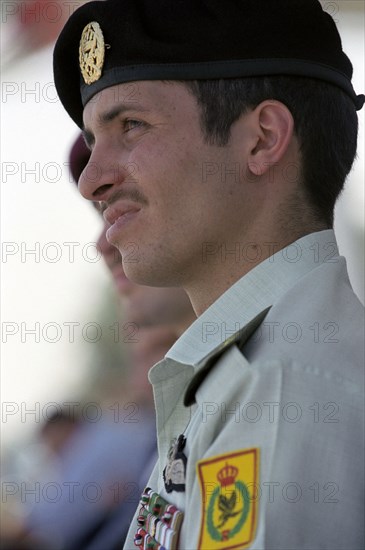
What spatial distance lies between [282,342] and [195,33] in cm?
58

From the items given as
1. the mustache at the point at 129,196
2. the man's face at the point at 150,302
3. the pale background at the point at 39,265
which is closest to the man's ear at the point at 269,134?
the mustache at the point at 129,196

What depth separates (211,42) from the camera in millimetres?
1640

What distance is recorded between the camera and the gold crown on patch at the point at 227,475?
121 cm

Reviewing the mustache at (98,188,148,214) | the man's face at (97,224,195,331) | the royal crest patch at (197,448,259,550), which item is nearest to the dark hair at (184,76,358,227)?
the mustache at (98,188,148,214)

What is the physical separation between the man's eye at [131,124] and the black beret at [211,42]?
65 millimetres

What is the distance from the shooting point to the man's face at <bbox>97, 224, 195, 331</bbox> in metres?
2.56

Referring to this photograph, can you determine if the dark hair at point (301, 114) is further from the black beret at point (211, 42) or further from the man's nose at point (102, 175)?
the man's nose at point (102, 175)

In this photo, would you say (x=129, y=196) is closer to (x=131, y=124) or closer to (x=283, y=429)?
(x=131, y=124)

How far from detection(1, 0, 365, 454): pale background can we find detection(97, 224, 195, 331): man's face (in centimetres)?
23

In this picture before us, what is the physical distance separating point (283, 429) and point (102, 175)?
628 millimetres

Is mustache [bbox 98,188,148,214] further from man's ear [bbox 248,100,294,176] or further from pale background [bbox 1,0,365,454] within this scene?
pale background [bbox 1,0,365,454]

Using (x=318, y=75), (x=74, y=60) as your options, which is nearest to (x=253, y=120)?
(x=318, y=75)

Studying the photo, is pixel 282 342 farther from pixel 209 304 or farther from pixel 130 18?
pixel 130 18

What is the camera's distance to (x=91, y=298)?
3.15m
